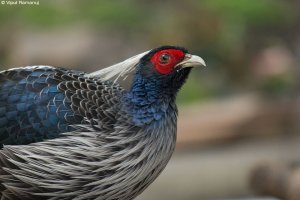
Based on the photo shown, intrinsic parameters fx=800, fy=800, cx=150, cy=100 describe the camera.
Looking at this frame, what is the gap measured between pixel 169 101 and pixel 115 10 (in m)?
7.58

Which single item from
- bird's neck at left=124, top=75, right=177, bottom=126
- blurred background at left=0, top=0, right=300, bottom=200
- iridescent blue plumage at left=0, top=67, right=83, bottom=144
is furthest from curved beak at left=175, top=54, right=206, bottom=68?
blurred background at left=0, top=0, right=300, bottom=200

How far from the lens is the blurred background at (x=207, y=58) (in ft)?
32.7

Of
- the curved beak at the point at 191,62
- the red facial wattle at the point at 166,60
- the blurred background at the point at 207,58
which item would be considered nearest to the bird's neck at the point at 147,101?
the red facial wattle at the point at 166,60

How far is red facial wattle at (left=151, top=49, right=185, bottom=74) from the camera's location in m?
6.07

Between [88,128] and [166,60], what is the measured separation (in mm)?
824

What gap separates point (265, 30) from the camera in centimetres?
1369

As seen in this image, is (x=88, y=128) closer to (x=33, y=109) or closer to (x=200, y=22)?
(x=33, y=109)

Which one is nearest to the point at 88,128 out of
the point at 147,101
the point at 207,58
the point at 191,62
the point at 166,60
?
the point at 147,101

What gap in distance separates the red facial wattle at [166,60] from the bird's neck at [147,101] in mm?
106

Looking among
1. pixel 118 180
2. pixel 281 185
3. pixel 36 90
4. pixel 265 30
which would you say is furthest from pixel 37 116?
pixel 265 30

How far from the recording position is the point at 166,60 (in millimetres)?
6078

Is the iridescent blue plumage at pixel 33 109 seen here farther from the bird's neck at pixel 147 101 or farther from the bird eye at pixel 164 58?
the bird eye at pixel 164 58

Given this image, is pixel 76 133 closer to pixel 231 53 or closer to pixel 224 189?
pixel 224 189

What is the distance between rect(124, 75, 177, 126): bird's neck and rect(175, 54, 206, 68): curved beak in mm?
218
